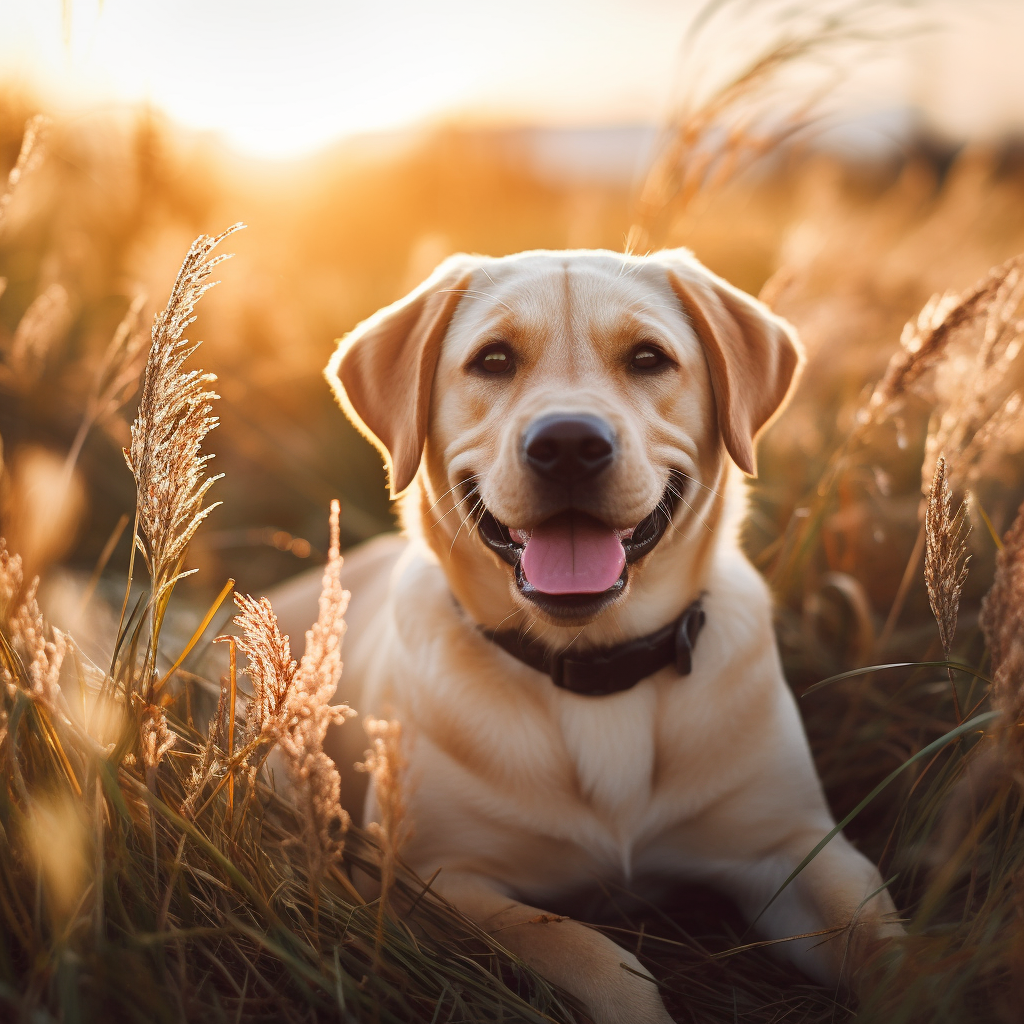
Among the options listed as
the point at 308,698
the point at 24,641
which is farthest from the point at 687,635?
the point at 24,641

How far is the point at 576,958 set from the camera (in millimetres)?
1730

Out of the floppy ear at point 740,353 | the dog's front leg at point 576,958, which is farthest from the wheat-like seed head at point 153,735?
the floppy ear at point 740,353

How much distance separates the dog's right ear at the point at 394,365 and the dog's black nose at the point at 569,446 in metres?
0.50

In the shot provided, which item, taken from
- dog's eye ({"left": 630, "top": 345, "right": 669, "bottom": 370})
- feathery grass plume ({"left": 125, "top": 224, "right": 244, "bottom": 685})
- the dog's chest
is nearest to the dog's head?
dog's eye ({"left": 630, "top": 345, "right": 669, "bottom": 370})

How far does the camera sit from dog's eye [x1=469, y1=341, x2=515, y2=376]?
89.6 inches

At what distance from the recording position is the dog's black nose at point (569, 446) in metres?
1.89

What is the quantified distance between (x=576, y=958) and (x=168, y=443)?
1319mm

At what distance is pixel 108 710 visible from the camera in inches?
63.0

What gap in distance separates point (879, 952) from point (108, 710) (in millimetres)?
1525

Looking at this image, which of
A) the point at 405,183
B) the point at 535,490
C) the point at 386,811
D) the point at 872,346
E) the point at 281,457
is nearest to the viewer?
the point at 386,811

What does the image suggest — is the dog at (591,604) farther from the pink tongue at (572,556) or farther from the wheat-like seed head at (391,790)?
the wheat-like seed head at (391,790)

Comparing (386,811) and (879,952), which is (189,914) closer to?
(386,811)

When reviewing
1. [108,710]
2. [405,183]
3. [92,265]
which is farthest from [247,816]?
[405,183]

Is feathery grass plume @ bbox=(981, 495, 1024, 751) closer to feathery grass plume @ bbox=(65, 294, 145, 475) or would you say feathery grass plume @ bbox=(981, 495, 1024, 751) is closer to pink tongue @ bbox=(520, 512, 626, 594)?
pink tongue @ bbox=(520, 512, 626, 594)
